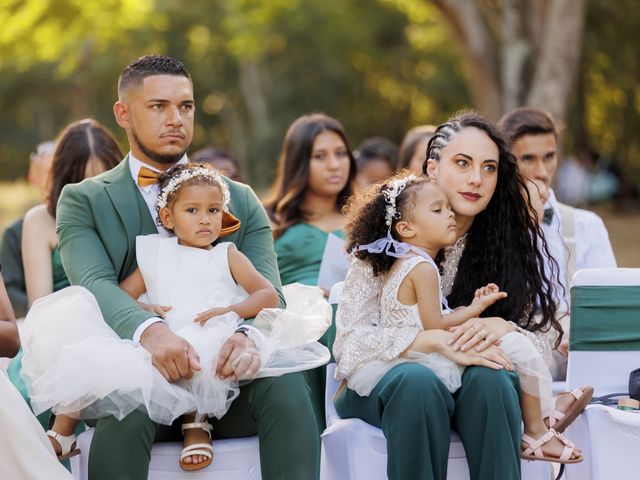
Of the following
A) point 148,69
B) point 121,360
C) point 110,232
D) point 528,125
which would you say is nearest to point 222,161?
point 528,125

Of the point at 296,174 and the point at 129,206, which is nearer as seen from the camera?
the point at 129,206

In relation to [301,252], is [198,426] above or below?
below

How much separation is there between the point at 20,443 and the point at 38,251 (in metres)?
1.89

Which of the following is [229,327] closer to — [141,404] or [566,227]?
[141,404]

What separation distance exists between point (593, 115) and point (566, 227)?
21.8 meters

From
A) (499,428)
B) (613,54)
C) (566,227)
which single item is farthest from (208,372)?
(613,54)

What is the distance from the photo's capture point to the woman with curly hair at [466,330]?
137 inches

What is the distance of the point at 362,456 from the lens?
3693mm

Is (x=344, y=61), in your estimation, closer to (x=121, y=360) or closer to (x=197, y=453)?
(x=121, y=360)

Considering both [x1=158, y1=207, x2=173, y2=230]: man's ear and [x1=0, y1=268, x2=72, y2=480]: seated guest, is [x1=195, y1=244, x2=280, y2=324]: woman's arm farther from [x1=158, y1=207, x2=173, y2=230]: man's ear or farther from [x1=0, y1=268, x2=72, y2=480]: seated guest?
[x1=0, y1=268, x2=72, y2=480]: seated guest

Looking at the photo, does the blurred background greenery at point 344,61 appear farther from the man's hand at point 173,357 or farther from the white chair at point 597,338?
the man's hand at point 173,357

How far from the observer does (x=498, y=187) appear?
13.5 feet

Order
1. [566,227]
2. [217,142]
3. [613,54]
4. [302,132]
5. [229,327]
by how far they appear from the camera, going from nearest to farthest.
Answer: [229,327] < [566,227] < [302,132] < [613,54] < [217,142]

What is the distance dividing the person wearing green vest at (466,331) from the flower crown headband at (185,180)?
2.07ft
